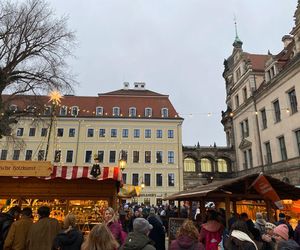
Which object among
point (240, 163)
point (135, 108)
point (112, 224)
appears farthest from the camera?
point (135, 108)

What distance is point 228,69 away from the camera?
4344 centimetres

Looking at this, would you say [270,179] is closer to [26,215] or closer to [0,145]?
[26,215]

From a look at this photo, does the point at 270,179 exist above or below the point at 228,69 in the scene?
below

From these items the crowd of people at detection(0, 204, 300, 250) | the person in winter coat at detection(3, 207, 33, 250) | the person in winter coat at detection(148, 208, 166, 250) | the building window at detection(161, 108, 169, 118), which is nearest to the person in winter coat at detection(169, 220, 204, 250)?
the crowd of people at detection(0, 204, 300, 250)

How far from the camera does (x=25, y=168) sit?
8.41 metres

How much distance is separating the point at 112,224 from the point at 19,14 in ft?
51.2

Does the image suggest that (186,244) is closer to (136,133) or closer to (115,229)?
(115,229)

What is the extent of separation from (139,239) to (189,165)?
3983 centimetres

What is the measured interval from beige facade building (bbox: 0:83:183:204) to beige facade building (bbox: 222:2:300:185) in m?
9.24

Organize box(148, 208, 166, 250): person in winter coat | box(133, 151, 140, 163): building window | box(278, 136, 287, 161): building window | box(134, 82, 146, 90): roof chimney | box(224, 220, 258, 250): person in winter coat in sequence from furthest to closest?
box(134, 82, 146, 90): roof chimney, box(133, 151, 140, 163): building window, box(278, 136, 287, 161): building window, box(148, 208, 166, 250): person in winter coat, box(224, 220, 258, 250): person in winter coat

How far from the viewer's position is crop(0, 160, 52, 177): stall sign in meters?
Answer: 8.35

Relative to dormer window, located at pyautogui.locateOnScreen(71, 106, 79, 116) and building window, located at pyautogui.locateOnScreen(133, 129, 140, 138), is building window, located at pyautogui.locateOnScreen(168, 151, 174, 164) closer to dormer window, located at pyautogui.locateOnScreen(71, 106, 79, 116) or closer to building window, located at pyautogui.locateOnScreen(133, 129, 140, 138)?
building window, located at pyautogui.locateOnScreen(133, 129, 140, 138)

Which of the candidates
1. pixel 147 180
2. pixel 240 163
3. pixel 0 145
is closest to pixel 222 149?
pixel 240 163

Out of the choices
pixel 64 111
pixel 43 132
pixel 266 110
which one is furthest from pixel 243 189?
pixel 64 111
